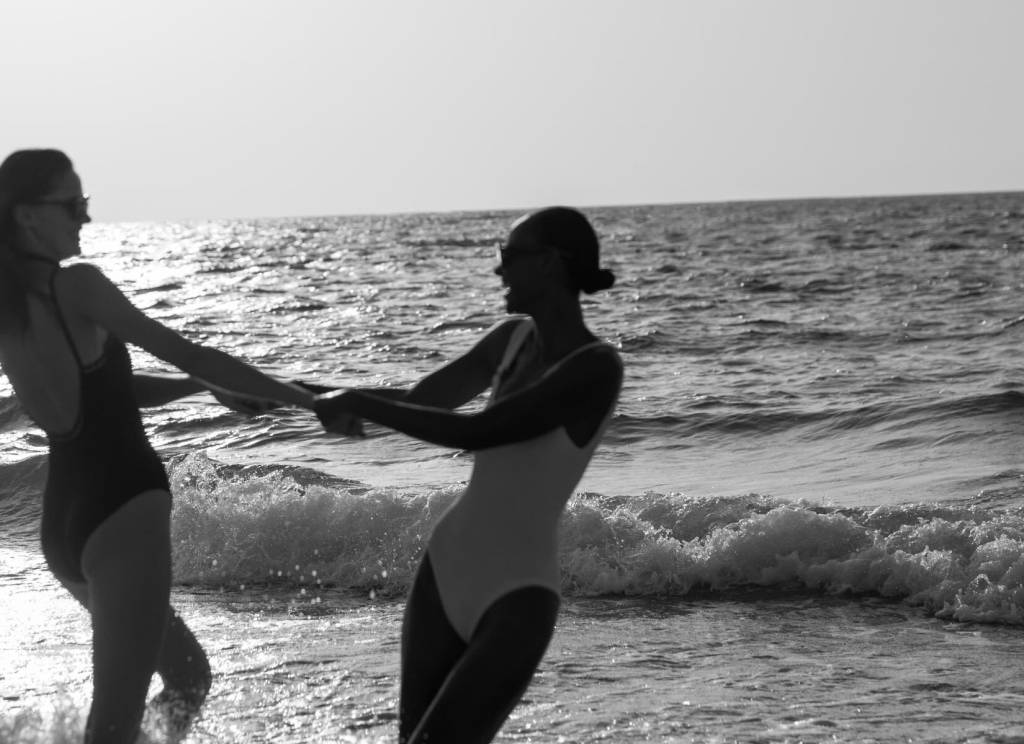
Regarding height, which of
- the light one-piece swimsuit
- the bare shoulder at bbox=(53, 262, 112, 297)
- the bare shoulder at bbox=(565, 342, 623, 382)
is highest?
the bare shoulder at bbox=(53, 262, 112, 297)

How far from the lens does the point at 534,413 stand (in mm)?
3051

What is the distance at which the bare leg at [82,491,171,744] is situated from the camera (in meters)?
3.43

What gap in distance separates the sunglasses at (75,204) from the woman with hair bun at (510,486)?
2.81 feet

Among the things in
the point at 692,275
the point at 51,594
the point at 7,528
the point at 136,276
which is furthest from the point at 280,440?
the point at 136,276

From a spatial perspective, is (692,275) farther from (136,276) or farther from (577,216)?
(577,216)

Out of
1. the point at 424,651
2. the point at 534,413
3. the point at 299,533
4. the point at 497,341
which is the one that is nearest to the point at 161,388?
the point at 497,341

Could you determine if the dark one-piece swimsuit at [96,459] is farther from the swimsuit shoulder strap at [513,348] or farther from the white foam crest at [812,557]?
the white foam crest at [812,557]

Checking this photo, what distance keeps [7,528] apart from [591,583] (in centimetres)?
542

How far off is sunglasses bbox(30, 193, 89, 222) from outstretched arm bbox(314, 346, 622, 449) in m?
1.03

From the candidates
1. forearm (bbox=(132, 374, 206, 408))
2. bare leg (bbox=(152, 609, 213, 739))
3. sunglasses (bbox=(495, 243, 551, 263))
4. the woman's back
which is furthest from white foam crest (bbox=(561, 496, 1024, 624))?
the woman's back

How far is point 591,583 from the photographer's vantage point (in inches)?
339

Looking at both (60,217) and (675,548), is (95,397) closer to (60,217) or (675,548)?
(60,217)

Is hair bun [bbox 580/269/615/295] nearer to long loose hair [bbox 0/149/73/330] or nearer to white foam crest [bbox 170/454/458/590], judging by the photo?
long loose hair [bbox 0/149/73/330]

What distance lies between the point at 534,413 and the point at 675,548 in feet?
19.8
